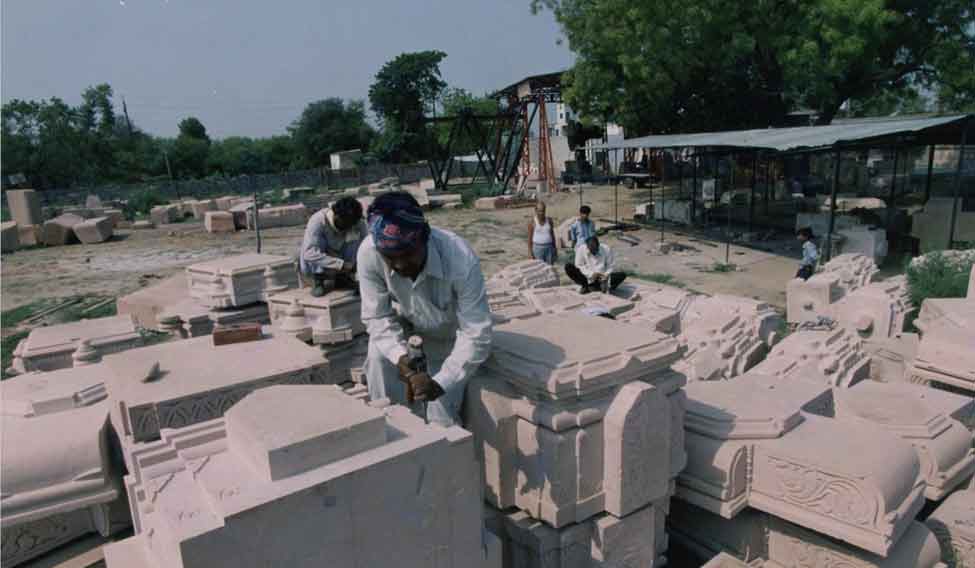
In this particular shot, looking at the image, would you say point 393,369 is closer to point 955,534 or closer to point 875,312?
point 955,534

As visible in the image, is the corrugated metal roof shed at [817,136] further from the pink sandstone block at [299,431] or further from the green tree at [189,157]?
the green tree at [189,157]

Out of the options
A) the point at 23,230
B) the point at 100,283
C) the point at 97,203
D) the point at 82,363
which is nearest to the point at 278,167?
the point at 97,203

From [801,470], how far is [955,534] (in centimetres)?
106

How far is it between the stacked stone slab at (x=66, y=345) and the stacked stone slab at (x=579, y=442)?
3002 millimetres

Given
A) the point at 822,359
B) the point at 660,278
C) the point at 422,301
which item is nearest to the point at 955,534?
the point at 822,359

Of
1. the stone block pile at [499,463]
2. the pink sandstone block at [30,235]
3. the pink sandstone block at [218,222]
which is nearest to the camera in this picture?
the stone block pile at [499,463]

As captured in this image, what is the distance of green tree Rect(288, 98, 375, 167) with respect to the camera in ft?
162

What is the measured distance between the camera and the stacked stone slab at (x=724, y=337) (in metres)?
4.50

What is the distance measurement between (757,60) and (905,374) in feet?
51.5

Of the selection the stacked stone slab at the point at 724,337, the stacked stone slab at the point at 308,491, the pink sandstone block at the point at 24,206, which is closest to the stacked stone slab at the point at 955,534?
the stacked stone slab at the point at 724,337

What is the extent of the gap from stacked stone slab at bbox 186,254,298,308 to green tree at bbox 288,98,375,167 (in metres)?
46.3

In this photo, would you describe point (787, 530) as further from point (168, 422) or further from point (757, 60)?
point (757, 60)

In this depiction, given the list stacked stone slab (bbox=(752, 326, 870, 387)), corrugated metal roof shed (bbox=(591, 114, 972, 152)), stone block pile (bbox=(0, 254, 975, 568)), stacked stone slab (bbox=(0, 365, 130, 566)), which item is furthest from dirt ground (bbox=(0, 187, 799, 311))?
stacked stone slab (bbox=(0, 365, 130, 566))

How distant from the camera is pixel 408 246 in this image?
2480 millimetres
